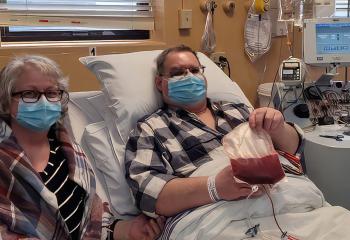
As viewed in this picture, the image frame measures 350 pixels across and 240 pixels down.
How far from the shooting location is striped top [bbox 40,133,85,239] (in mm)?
1259

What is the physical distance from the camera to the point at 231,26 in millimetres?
2508

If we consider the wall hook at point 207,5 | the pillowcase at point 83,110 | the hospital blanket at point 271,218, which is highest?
the wall hook at point 207,5

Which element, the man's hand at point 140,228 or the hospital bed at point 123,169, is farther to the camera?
the man's hand at point 140,228

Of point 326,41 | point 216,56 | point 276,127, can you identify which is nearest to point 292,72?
point 326,41

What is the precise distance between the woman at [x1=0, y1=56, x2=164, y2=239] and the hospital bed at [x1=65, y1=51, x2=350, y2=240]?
5.8 inches

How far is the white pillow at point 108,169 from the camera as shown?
4.86 feet

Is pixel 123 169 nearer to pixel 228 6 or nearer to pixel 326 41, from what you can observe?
pixel 326 41

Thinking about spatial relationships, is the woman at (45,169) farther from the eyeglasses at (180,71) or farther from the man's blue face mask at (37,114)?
the eyeglasses at (180,71)

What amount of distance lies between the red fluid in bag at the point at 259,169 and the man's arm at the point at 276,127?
15 cm

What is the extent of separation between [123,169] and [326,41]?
125 cm

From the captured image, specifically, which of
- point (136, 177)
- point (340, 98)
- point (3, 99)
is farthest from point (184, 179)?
point (340, 98)

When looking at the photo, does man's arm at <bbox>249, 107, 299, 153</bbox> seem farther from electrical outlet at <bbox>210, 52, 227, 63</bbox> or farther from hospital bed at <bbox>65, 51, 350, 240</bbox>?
electrical outlet at <bbox>210, 52, 227, 63</bbox>

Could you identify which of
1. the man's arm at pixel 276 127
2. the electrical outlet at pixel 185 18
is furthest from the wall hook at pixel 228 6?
the man's arm at pixel 276 127

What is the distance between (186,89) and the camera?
5.23ft
